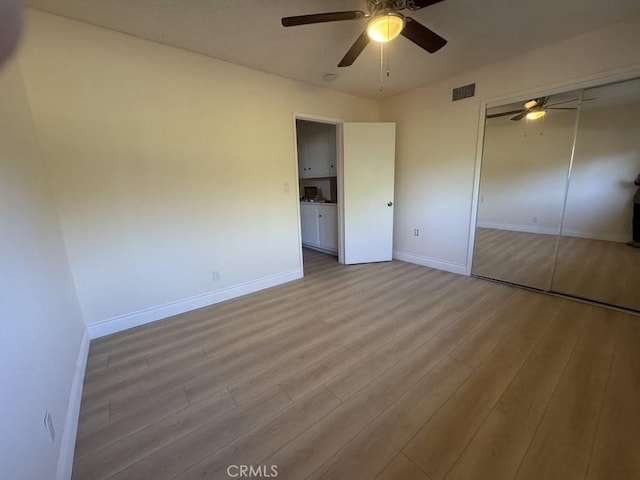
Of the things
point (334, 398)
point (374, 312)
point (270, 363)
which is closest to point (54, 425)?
point (270, 363)

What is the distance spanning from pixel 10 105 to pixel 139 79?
3.14ft

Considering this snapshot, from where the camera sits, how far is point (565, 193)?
2.74 meters

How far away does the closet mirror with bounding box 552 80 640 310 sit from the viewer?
2418 millimetres

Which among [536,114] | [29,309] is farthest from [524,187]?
[29,309]

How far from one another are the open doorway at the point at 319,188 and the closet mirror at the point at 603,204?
2.76 metres

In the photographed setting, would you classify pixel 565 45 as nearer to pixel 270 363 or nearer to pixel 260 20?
pixel 260 20

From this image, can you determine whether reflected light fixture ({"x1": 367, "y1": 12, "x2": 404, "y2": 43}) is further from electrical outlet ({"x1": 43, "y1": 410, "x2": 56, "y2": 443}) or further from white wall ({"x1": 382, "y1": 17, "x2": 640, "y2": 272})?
electrical outlet ({"x1": 43, "y1": 410, "x2": 56, "y2": 443})

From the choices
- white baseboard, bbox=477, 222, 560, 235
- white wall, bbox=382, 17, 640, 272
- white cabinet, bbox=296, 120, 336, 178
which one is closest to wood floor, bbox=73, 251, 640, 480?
white baseboard, bbox=477, 222, 560, 235

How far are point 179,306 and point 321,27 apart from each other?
2.81 m

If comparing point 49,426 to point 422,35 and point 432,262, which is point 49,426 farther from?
point 432,262

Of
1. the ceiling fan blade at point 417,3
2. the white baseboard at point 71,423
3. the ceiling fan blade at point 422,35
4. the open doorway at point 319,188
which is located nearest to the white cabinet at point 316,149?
the open doorway at point 319,188

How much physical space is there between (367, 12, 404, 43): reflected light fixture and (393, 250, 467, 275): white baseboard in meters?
2.77

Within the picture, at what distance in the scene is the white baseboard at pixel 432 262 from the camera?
3.40 m

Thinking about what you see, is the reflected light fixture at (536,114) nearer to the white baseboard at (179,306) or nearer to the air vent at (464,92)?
the air vent at (464,92)
